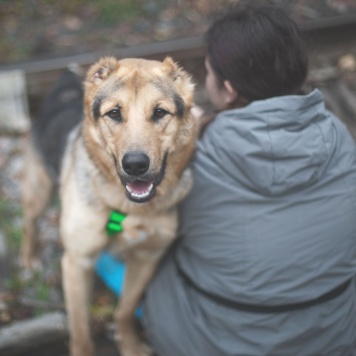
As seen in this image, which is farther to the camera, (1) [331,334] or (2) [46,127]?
(2) [46,127]

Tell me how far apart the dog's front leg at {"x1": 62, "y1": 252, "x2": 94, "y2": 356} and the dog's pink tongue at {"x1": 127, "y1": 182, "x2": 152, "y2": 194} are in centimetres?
65

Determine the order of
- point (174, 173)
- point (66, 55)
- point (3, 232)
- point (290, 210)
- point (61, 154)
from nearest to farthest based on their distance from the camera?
point (290, 210) < point (174, 173) < point (61, 154) < point (3, 232) < point (66, 55)

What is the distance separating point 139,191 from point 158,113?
383 millimetres

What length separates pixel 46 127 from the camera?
3.57m

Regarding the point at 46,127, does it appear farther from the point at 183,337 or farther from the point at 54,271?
the point at 183,337

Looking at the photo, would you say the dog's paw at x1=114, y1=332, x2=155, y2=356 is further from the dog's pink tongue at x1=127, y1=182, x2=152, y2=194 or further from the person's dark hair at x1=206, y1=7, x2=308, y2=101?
the person's dark hair at x1=206, y1=7, x2=308, y2=101

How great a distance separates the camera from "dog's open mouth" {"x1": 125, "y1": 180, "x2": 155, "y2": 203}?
2.34 meters

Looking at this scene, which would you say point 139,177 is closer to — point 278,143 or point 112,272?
point 278,143

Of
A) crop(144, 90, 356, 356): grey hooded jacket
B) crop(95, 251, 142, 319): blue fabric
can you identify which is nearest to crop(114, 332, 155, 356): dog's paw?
crop(95, 251, 142, 319): blue fabric

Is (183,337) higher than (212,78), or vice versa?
(212,78)

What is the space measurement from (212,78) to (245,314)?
1282 mm

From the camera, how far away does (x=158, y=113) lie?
2355 millimetres

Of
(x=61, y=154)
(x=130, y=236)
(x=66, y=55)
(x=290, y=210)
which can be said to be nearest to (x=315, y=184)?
(x=290, y=210)

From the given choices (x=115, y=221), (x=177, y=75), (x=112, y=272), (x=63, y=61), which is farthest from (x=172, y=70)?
(x=63, y=61)
